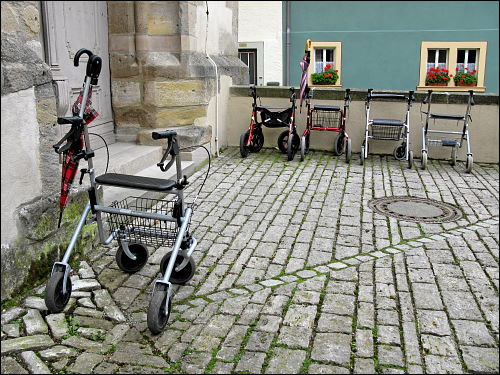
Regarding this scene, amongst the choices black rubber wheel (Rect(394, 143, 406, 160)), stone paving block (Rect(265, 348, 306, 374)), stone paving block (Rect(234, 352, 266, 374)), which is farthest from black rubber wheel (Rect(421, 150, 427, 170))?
stone paving block (Rect(234, 352, 266, 374))

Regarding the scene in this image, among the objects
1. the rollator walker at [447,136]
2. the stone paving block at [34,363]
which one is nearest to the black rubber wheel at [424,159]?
the rollator walker at [447,136]

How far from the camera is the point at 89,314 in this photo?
3275 mm

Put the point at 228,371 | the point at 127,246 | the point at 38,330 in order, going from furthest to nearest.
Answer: the point at 127,246
the point at 38,330
the point at 228,371

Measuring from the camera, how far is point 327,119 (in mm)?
8375

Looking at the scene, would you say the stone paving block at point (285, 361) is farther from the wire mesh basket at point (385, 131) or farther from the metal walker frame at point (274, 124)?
the wire mesh basket at point (385, 131)

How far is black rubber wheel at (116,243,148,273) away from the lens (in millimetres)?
3842

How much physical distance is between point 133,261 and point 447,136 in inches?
215

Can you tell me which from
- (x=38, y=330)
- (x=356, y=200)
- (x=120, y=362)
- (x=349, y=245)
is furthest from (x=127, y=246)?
(x=356, y=200)

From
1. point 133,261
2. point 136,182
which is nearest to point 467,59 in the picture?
point 136,182

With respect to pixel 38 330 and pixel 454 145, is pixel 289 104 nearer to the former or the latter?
pixel 454 145

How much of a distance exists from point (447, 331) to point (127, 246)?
211 cm

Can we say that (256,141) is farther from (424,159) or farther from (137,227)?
(137,227)

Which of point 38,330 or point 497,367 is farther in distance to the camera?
point 38,330

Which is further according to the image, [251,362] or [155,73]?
[155,73]
